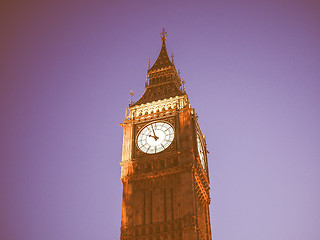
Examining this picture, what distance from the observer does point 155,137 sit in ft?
173

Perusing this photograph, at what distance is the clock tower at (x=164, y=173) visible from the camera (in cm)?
4628

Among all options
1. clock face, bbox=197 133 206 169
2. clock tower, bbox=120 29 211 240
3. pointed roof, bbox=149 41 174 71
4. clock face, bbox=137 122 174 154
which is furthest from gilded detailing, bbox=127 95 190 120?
pointed roof, bbox=149 41 174 71

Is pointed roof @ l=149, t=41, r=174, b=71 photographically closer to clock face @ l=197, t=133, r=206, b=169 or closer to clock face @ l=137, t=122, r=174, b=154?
clock face @ l=137, t=122, r=174, b=154

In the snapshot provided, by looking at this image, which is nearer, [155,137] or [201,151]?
[155,137]

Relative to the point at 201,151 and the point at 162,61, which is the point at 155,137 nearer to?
the point at 201,151

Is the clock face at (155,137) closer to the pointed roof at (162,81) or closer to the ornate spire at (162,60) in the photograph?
the pointed roof at (162,81)

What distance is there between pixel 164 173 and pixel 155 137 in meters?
5.17

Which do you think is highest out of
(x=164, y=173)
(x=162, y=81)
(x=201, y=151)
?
(x=162, y=81)

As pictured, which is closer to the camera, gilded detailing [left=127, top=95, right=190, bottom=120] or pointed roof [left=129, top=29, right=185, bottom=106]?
gilded detailing [left=127, top=95, right=190, bottom=120]

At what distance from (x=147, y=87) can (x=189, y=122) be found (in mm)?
12521

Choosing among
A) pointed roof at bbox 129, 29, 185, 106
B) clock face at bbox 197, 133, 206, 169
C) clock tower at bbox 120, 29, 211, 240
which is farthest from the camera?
pointed roof at bbox 129, 29, 185, 106

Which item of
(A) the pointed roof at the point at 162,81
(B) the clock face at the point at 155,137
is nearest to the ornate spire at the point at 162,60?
(A) the pointed roof at the point at 162,81

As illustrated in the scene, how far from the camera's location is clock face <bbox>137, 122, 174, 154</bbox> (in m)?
52.2

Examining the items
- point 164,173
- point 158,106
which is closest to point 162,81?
point 158,106
